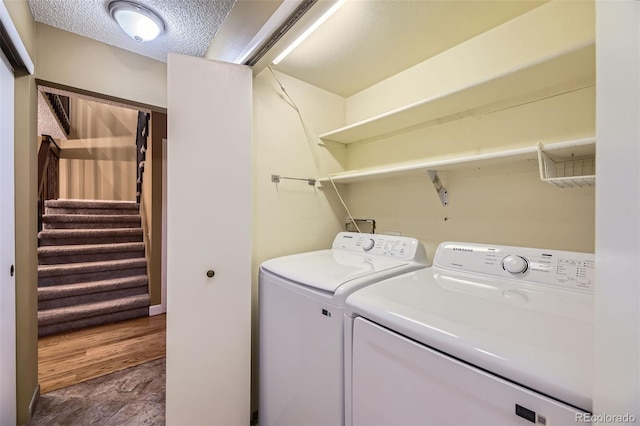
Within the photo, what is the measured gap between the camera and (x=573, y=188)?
3.67 ft

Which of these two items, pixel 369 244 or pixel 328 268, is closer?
pixel 328 268

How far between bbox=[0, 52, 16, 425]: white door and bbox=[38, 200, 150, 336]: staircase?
166 centimetres

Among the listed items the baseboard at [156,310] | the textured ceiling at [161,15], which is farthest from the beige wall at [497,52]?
the baseboard at [156,310]

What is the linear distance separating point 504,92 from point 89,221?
16.0 ft

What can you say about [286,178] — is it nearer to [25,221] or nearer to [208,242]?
[208,242]

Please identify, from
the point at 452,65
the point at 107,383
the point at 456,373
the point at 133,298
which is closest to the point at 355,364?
the point at 456,373

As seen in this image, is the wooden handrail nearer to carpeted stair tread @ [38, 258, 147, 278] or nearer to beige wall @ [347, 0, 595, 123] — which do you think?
carpeted stair tread @ [38, 258, 147, 278]

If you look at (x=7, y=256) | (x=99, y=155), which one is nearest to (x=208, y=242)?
(x=7, y=256)

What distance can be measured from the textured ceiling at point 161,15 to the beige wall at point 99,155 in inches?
162

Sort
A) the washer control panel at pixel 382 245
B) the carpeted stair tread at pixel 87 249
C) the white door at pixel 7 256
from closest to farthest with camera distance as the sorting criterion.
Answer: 1. the white door at pixel 7 256
2. the washer control panel at pixel 382 245
3. the carpeted stair tread at pixel 87 249

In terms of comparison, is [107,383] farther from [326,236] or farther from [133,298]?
[326,236]

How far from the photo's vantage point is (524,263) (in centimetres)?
107

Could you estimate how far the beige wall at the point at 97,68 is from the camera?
150 centimetres

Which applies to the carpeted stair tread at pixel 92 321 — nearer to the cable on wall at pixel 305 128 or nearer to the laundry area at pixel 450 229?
the laundry area at pixel 450 229
